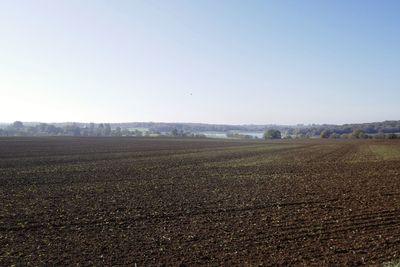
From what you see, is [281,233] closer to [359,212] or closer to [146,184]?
[359,212]

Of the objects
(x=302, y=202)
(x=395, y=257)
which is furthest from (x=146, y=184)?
(x=395, y=257)

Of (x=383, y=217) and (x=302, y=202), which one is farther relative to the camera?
(x=302, y=202)

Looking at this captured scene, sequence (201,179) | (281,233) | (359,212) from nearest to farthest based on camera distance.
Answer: (281,233) < (359,212) < (201,179)

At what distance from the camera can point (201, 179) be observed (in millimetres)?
25078

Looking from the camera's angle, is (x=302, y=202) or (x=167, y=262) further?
(x=302, y=202)

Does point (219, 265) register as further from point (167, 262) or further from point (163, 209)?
point (163, 209)

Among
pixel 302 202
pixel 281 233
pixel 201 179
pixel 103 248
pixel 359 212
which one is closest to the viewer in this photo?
pixel 103 248

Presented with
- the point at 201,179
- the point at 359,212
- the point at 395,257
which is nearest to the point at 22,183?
the point at 201,179

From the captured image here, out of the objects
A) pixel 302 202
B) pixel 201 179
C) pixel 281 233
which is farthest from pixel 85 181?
pixel 281 233

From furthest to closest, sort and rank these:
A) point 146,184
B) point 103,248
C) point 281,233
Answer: point 146,184 → point 281,233 → point 103,248

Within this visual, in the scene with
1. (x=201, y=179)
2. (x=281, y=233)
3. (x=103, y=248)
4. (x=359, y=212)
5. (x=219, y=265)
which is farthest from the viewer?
(x=201, y=179)

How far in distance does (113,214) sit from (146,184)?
808cm

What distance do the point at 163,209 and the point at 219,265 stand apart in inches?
259

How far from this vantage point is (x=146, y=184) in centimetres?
2297
